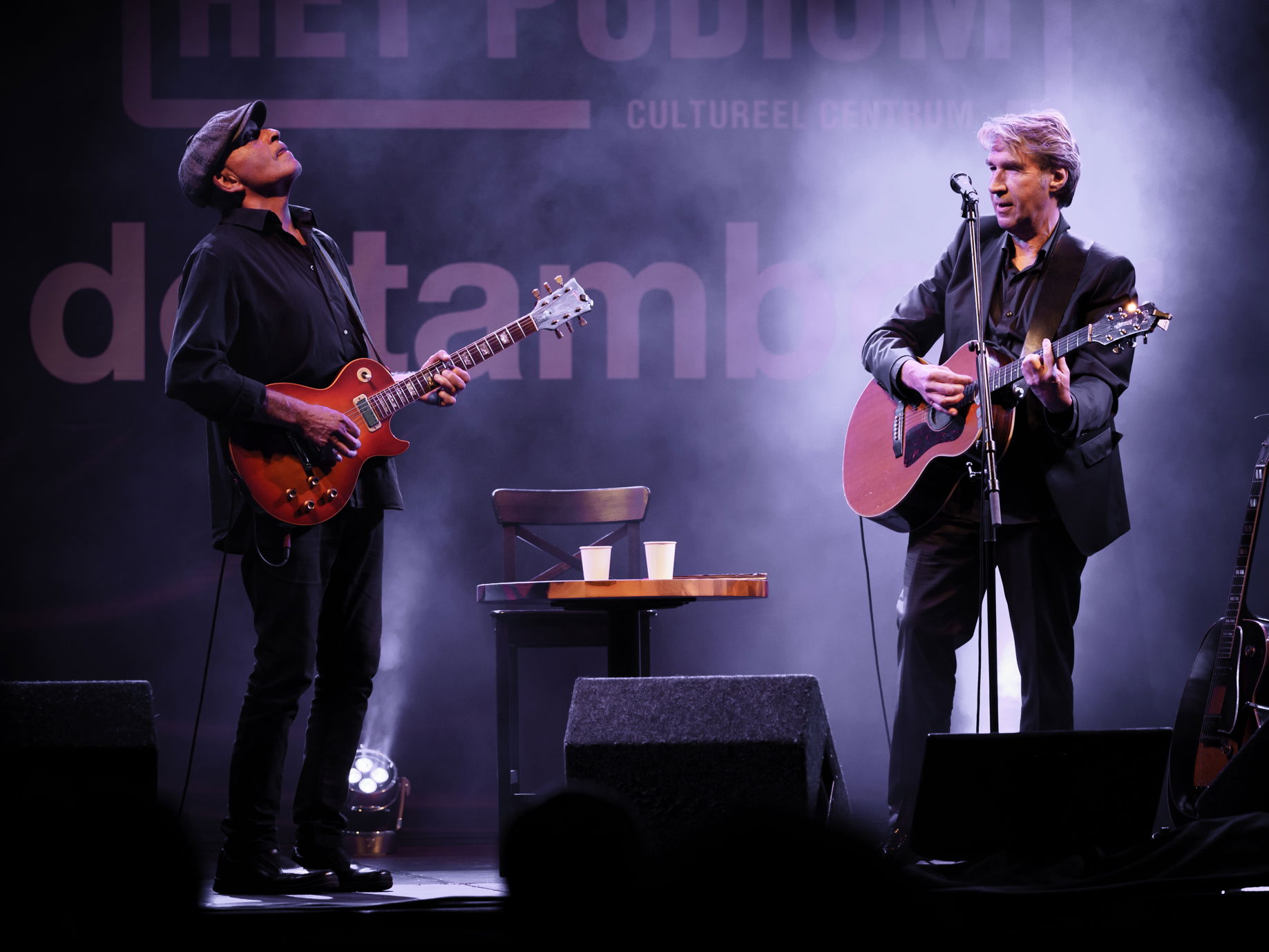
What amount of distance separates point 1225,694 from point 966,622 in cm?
111

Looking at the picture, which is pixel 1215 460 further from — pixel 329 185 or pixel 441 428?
pixel 329 185

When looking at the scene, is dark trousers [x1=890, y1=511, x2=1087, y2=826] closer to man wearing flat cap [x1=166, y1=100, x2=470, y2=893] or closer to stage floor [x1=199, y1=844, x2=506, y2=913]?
stage floor [x1=199, y1=844, x2=506, y2=913]

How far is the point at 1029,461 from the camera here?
312cm

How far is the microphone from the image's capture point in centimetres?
299

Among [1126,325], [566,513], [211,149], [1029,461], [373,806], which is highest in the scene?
[211,149]

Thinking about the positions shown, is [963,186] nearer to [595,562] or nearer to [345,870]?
[595,562]

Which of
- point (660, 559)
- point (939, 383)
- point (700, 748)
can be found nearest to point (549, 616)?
point (660, 559)

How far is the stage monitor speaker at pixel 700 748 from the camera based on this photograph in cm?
226

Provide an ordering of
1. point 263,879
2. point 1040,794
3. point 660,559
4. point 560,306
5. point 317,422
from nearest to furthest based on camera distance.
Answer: point 1040,794 → point 263,879 → point 317,422 → point 660,559 → point 560,306

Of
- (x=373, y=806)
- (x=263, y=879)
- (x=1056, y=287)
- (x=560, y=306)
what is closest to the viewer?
(x=263, y=879)

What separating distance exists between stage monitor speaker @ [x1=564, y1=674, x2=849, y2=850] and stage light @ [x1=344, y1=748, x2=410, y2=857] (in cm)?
253

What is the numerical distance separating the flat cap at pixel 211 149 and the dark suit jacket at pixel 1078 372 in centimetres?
180

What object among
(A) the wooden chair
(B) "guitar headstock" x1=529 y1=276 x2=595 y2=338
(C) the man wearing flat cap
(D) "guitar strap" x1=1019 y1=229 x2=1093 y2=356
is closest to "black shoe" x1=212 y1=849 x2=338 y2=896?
(C) the man wearing flat cap

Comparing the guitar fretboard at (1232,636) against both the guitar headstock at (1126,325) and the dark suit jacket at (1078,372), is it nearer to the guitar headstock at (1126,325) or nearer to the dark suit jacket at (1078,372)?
the dark suit jacket at (1078,372)
